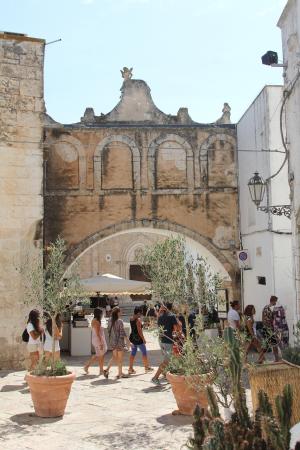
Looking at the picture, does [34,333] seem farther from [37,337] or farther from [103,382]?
[103,382]

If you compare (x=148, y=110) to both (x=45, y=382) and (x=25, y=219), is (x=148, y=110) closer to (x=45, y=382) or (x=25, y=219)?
(x=25, y=219)

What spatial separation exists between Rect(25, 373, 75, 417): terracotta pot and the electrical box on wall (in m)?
9.32

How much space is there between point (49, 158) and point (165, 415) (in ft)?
34.9

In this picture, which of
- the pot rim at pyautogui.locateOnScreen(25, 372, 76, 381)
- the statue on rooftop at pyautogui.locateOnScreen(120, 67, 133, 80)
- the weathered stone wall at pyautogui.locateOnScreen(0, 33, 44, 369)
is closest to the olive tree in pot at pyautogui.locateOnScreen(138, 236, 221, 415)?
the pot rim at pyautogui.locateOnScreen(25, 372, 76, 381)

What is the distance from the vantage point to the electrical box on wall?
15789 mm

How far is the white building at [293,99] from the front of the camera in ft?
30.2

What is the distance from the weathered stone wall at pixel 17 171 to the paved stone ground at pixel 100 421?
6.17ft

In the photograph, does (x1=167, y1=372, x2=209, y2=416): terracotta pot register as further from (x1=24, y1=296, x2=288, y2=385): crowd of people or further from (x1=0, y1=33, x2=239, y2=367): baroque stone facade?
(x1=0, y1=33, x2=239, y2=367): baroque stone facade

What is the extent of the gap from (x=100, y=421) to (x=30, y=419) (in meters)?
0.95

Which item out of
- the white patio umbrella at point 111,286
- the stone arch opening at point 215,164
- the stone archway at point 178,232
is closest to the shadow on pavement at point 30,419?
the white patio umbrella at point 111,286

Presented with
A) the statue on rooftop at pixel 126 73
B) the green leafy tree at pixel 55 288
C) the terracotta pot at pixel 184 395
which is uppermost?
the statue on rooftop at pixel 126 73

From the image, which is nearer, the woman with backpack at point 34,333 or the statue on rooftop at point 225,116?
the woman with backpack at point 34,333

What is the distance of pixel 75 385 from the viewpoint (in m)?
9.80

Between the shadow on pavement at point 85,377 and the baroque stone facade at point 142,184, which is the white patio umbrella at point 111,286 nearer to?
the baroque stone facade at point 142,184
